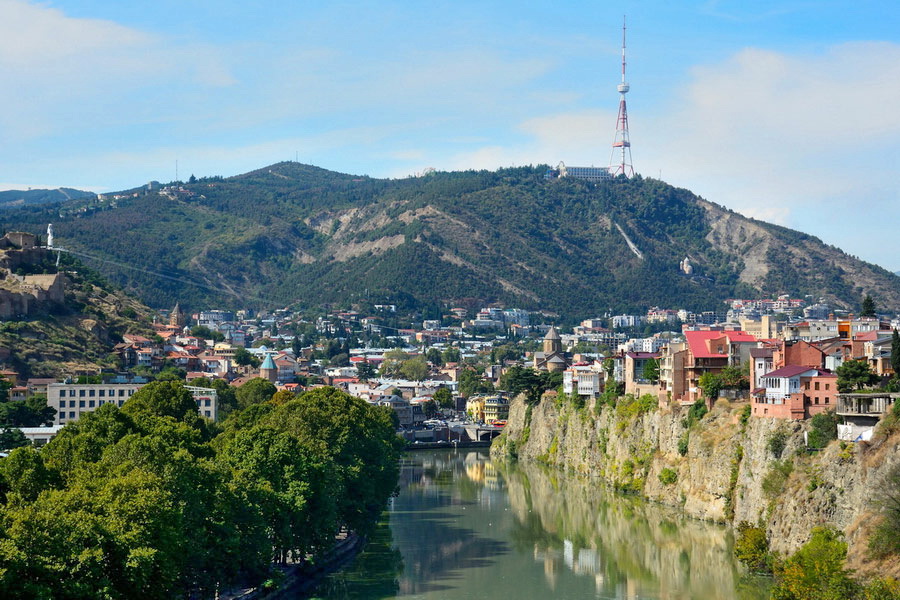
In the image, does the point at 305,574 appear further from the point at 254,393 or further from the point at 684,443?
the point at 254,393

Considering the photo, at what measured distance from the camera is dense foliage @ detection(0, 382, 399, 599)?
32.7m

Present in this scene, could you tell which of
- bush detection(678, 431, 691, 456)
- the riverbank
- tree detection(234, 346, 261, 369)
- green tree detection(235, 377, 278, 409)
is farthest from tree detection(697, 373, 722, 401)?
tree detection(234, 346, 261, 369)

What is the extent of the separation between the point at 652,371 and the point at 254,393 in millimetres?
36828

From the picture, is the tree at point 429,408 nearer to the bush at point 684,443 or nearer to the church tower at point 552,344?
the church tower at point 552,344

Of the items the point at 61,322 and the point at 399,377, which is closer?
the point at 61,322

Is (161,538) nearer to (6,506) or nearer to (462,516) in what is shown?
(6,506)

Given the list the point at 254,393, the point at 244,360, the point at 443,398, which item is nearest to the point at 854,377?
the point at 254,393

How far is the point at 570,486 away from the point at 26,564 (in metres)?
57.2

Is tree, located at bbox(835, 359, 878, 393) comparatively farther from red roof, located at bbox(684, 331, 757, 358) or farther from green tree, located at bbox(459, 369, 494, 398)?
green tree, located at bbox(459, 369, 494, 398)

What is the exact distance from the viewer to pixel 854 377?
5706cm

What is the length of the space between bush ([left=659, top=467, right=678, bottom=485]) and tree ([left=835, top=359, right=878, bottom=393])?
15.8m

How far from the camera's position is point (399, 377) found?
7087 inches

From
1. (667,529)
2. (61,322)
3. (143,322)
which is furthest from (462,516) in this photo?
(143,322)

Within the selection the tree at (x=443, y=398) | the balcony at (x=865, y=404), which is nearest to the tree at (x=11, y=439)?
the balcony at (x=865, y=404)
